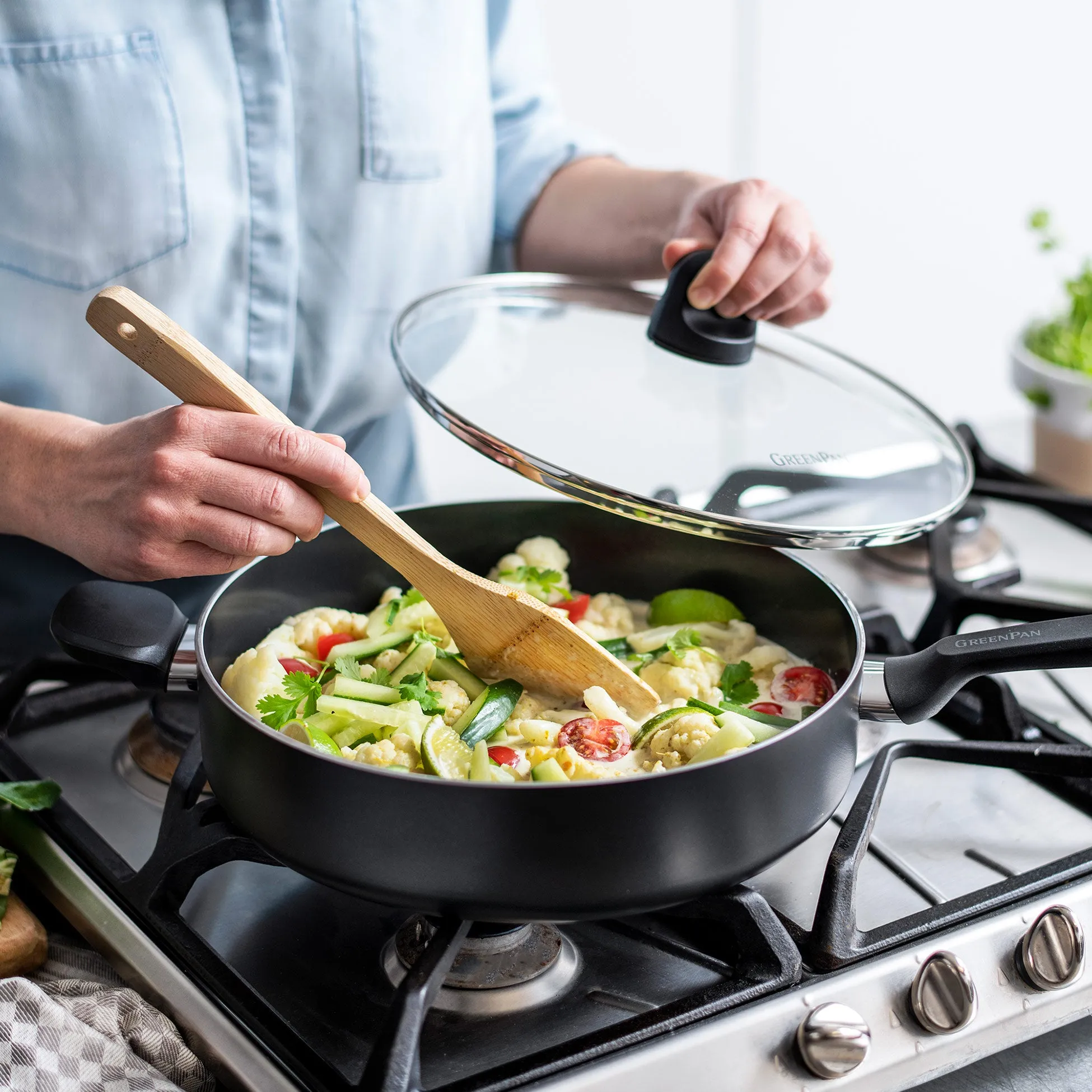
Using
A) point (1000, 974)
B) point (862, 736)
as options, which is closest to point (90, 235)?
point (862, 736)

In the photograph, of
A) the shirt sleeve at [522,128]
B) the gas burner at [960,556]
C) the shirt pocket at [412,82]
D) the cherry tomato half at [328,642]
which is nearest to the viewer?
the cherry tomato half at [328,642]

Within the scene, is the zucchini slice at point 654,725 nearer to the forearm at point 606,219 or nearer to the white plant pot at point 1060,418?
the forearm at point 606,219

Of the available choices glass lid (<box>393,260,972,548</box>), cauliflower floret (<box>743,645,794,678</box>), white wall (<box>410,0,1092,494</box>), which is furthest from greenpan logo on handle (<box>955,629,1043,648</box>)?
white wall (<box>410,0,1092,494</box>)

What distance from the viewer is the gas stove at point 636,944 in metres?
0.74

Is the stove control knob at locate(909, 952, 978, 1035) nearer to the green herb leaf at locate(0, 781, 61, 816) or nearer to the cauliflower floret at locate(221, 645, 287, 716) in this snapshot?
the cauliflower floret at locate(221, 645, 287, 716)

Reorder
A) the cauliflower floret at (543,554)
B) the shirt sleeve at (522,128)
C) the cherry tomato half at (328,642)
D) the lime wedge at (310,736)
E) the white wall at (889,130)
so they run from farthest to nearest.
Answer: the white wall at (889,130) < the shirt sleeve at (522,128) < the cauliflower floret at (543,554) < the cherry tomato half at (328,642) < the lime wedge at (310,736)

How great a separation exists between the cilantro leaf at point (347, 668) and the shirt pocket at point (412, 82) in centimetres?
61

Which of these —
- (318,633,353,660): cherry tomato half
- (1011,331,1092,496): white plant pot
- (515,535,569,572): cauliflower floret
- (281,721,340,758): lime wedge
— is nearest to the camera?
(281,721,340,758): lime wedge

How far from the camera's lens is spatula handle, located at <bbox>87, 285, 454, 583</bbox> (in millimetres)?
788

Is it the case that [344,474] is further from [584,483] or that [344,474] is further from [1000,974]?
[1000,974]

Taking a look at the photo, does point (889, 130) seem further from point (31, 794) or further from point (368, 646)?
point (31, 794)

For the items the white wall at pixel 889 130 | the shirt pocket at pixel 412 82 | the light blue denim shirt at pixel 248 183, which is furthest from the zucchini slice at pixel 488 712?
the white wall at pixel 889 130

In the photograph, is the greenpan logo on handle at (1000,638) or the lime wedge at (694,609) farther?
the lime wedge at (694,609)

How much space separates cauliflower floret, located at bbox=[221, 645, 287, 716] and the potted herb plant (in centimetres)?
121
